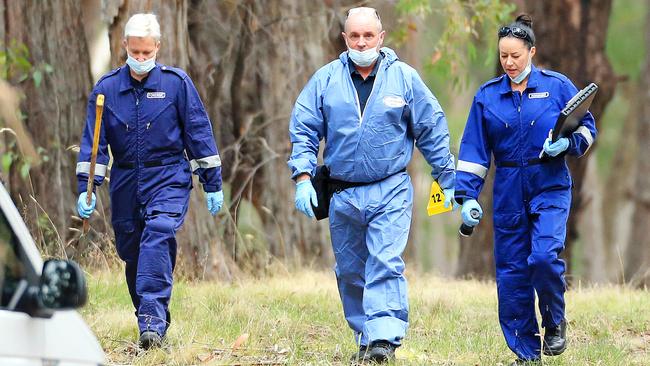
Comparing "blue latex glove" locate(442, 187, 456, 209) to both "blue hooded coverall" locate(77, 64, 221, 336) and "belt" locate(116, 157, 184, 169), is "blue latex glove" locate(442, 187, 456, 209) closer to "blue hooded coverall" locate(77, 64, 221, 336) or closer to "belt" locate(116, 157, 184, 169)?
"blue hooded coverall" locate(77, 64, 221, 336)

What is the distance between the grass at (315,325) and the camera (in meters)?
8.34

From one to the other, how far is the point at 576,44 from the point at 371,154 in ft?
32.4

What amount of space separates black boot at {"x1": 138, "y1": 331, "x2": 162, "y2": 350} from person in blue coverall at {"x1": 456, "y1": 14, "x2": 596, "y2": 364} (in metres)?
1.94

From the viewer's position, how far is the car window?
447 centimetres

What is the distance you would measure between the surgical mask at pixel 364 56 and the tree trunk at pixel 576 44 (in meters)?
9.32

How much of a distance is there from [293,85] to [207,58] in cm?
138

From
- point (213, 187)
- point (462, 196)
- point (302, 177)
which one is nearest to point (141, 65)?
point (213, 187)

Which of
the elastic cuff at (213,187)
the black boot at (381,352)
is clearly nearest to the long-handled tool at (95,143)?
the elastic cuff at (213,187)

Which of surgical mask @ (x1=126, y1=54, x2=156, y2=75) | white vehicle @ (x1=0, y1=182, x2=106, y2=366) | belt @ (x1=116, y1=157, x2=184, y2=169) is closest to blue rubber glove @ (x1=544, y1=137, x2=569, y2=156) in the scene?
belt @ (x1=116, y1=157, x2=184, y2=169)

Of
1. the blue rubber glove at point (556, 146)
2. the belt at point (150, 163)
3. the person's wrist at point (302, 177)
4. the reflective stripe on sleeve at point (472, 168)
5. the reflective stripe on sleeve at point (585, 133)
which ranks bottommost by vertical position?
→ the person's wrist at point (302, 177)

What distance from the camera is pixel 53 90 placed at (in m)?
13.4

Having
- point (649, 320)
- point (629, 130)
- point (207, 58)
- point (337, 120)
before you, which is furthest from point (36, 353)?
point (629, 130)

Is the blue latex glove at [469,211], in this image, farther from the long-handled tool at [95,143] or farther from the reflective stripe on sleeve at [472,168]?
the long-handled tool at [95,143]

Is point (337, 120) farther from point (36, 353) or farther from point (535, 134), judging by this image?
point (36, 353)
